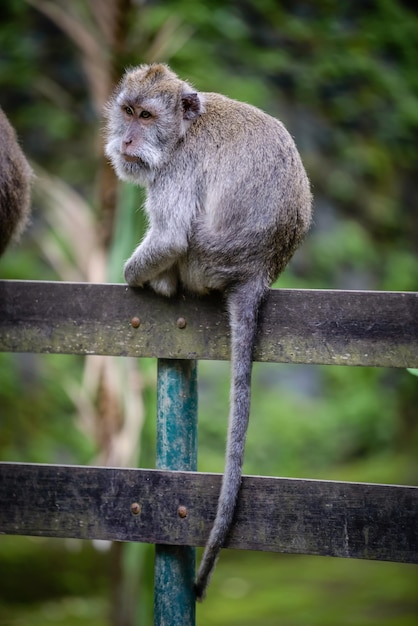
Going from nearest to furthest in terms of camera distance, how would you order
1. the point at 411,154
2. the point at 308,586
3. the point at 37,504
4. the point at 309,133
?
the point at 37,504
the point at 308,586
the point at 411,154
the point at 309,133

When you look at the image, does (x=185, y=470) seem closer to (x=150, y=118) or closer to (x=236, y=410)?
(x=236, y=410)

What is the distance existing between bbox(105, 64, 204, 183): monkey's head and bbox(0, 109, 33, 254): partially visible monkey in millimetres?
768

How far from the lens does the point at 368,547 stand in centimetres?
260

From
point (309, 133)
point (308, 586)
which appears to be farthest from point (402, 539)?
point (309, 133)

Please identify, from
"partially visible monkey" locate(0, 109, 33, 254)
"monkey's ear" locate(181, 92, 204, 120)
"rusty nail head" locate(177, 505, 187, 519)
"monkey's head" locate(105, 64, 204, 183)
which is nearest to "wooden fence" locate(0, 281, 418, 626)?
"rusty nail head" locate(177, 505, 187, 519)

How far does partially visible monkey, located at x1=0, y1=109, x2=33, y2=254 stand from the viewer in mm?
3914

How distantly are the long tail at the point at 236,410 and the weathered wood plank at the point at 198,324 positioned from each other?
6cm

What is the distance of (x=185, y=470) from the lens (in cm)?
285

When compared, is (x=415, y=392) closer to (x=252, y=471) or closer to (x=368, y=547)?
(x=252, y=471)

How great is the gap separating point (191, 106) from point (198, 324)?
0.90 metres

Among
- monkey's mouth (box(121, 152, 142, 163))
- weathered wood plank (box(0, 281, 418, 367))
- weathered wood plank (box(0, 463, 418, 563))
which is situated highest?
monkey's mouth (box(121, 152, 142, 163))

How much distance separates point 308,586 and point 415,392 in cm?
336

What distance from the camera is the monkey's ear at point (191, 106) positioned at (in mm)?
3232

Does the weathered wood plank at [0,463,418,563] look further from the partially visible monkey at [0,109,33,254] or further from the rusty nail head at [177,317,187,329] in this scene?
the partially visible monkey at [0,109,33,254]
